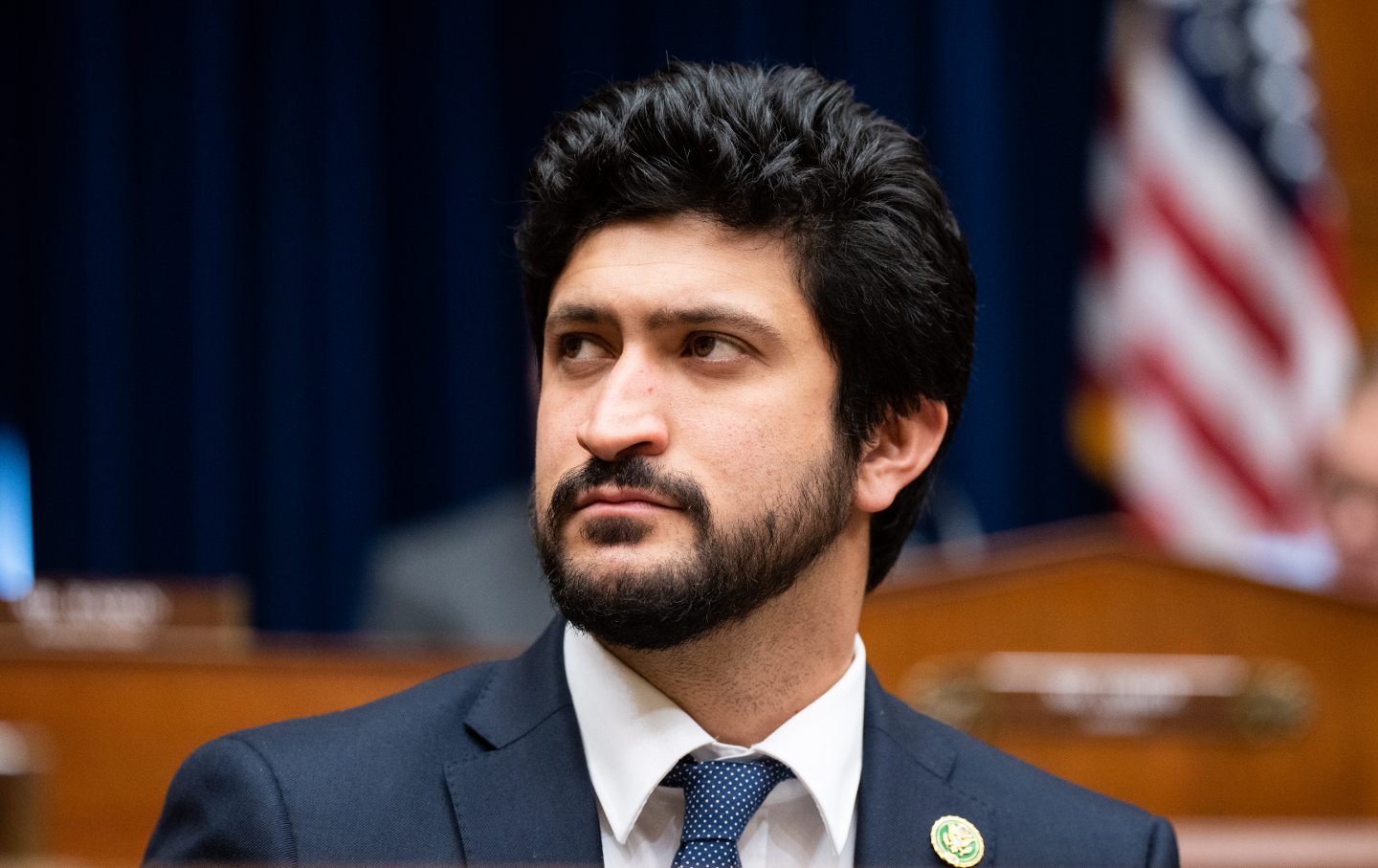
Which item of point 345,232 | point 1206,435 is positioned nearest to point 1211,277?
point 1206,435

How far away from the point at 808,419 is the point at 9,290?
11.3 feet

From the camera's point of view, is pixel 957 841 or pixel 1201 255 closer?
pixel 957 841

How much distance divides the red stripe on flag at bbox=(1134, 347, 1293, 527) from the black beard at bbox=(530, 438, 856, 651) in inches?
107

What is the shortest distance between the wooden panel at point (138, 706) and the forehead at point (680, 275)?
43.7 inches

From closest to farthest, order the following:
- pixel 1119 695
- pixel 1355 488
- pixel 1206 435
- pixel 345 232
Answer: pixel 1119 695
pixel 1355 488
pixel 1206 435
pixel 345 232

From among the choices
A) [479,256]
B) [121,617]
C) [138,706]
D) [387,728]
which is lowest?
[138,706]

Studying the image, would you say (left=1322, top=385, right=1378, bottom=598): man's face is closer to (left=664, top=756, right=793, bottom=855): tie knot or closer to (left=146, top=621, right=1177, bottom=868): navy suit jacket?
(left=146, top=621, right=1177, bottom=868): navy suit jacket

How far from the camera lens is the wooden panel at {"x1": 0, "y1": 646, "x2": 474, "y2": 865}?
277 centimetres

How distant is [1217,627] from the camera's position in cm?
270

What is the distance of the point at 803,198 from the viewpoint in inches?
76.9

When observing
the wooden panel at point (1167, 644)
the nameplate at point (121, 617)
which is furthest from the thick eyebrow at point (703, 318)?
the nameplate at point (121, 617)

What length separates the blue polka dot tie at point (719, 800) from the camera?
5.81 ft

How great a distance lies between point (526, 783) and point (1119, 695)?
3.93 ft

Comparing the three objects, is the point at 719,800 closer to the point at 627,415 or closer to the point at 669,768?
the point at 669,768
